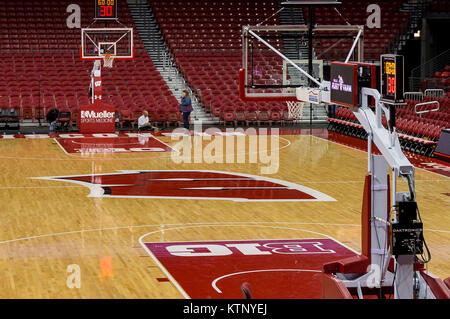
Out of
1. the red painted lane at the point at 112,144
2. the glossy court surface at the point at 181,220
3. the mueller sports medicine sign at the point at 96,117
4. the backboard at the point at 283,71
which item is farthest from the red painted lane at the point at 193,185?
the mueller sports medicine sign at the point at 96,117

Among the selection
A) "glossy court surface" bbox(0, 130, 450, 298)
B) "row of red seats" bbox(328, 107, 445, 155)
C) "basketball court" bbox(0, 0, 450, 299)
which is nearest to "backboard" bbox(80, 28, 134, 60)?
"basketball court" bbox(0, 0, 450, 299)

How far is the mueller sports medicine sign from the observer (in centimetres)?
2733

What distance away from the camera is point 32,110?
96.0 feet

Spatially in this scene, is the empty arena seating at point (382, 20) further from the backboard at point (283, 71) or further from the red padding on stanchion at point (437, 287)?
the red padding on stanchion at point (437, 287)

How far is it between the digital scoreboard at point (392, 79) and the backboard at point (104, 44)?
18368mm

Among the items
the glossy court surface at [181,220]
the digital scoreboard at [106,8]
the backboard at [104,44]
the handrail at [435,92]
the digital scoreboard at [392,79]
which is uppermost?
the digital scoreboard at [106,8]

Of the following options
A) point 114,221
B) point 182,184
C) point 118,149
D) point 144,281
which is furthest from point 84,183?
point 144,281

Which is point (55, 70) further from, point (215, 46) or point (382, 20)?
point (382, 20)

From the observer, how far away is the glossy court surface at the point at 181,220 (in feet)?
34.5

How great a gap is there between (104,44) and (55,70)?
5.28m

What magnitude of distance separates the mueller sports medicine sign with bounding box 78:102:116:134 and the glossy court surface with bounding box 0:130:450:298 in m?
4.00

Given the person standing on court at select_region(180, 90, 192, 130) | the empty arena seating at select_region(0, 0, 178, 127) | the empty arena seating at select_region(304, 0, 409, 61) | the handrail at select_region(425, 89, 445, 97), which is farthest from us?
the empty arena seating at select_region(304, 0, 409, 61)

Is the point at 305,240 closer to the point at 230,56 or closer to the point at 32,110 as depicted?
the point at 32,110

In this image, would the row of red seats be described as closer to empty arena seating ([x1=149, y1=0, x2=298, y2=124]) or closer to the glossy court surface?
the glossy court surface
